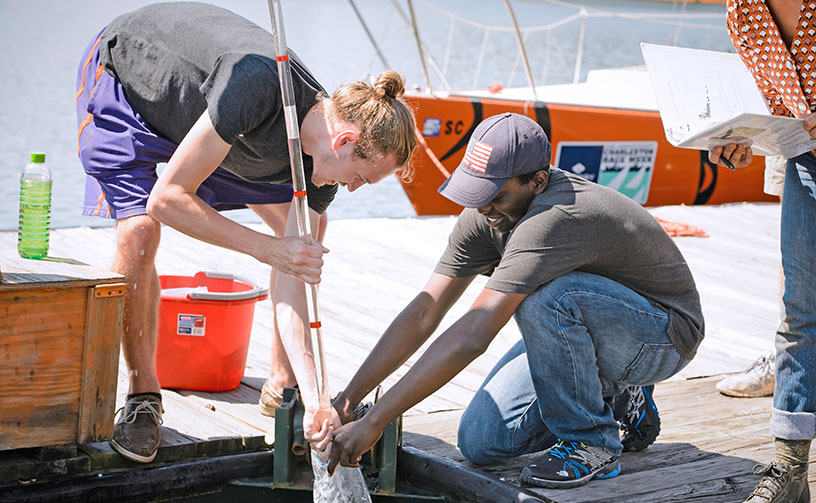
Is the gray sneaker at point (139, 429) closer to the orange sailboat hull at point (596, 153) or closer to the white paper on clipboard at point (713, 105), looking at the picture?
the white paper on clipboard at point (713, 105)

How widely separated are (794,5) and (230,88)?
1.30 metres

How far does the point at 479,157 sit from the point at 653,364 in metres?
0.71

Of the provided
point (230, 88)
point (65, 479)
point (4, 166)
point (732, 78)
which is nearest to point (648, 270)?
point (732, 78)

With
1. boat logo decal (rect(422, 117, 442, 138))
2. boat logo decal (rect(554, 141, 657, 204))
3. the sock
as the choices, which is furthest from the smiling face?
boat logo decal (rect(554, 141, 657, 204))

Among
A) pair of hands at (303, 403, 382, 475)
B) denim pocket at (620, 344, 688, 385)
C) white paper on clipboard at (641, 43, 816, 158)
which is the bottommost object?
pair of hands at (303, 403, 382, 475)

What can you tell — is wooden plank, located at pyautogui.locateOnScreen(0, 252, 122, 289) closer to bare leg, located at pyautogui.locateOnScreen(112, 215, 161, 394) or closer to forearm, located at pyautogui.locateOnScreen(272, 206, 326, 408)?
bare leg, located at pyautogui.locateOnScreen(112, 215, 161, 394)

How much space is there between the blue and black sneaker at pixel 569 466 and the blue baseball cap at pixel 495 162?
69 cm

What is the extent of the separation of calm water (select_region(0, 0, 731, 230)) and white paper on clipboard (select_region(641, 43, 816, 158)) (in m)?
4.75

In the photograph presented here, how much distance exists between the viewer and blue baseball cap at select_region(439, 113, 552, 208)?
2250mm

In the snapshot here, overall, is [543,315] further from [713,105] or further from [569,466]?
[713,105]

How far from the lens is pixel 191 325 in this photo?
9.50 ft

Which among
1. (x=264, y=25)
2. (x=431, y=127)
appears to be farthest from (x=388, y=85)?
(x=264, y=25)

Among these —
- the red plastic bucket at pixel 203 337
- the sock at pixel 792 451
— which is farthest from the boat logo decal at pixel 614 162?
the sock at pixel 792 451

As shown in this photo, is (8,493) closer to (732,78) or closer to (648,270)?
(648,270)
